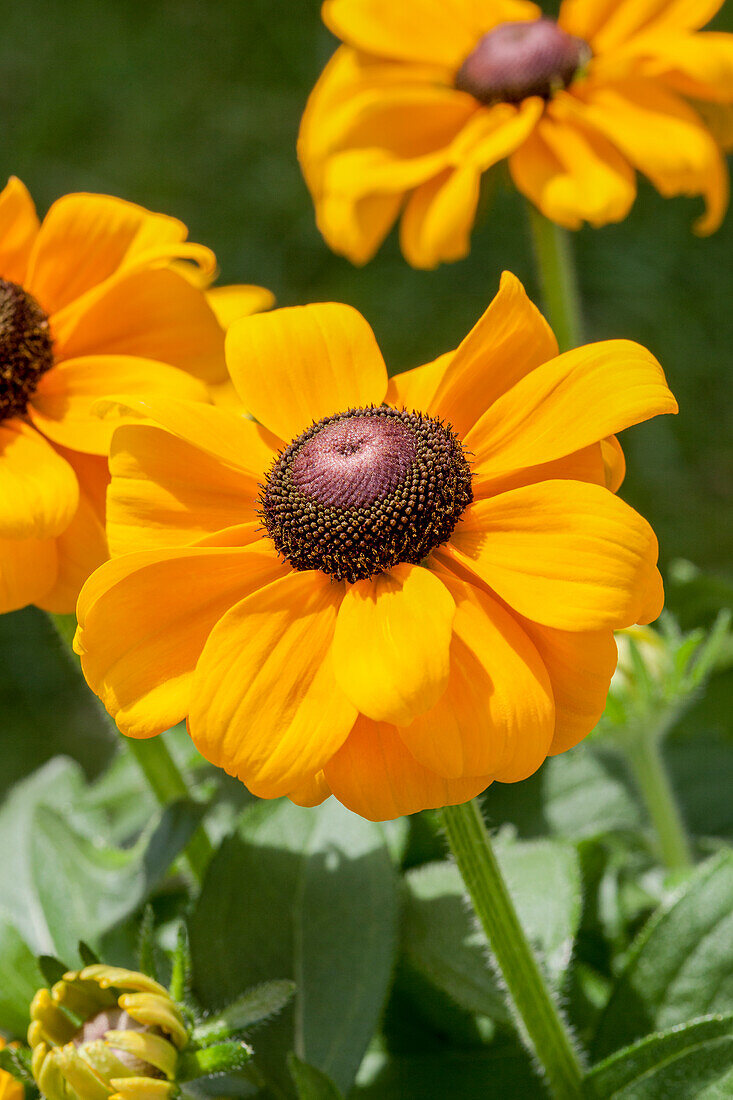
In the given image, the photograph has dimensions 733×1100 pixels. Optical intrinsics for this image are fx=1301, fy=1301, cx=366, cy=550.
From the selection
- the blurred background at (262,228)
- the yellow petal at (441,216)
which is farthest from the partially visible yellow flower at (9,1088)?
the blurred background at (262,228)

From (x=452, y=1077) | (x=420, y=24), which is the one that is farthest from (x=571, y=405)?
(x=420, y=24)

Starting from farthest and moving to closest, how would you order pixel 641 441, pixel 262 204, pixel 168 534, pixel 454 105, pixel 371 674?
pixel 262 204 < pixel 641 441 < pixel 454 105 < pixel 168 534 < pixel 371 674

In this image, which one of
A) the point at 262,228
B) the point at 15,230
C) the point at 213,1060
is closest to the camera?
the point at 213,1060

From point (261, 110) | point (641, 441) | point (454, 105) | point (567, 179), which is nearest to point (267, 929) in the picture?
point (567, 179)

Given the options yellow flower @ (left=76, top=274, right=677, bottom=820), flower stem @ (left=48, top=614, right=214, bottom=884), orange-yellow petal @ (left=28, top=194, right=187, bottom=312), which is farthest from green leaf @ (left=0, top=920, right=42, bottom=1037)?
orange-yellow petal @ (left=28, top=194, right=187, bottom=312)

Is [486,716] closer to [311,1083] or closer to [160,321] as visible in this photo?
[311,1083]

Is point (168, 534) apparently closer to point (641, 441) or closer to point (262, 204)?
point (641, 441)
